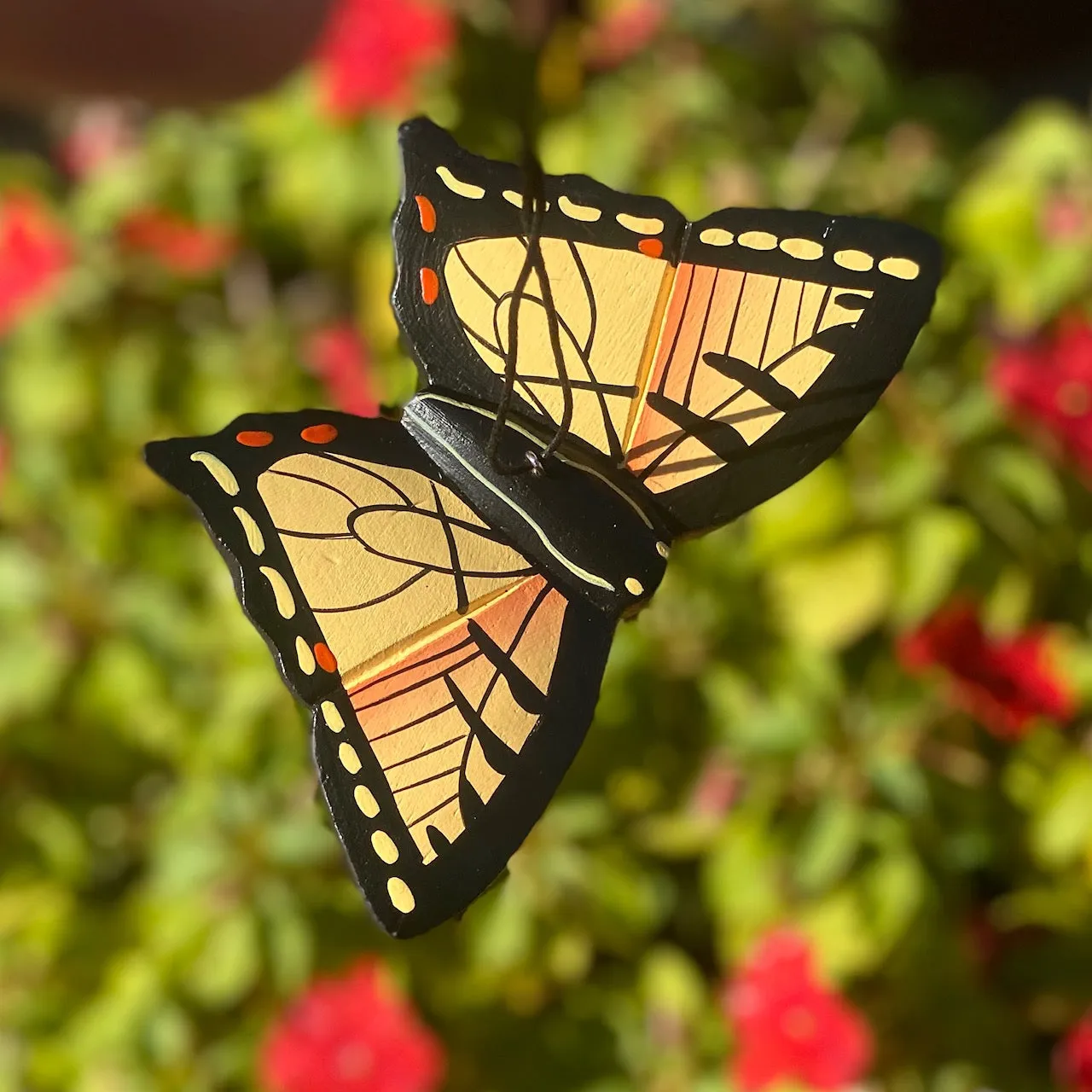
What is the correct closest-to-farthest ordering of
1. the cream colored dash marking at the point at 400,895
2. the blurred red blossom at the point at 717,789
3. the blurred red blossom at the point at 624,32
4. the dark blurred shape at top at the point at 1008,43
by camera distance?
1. the cream colored dash marking at the point at 400,895
2. the blurred red blossom at the point at 717,789
3. the blurred red blossom at the point at 624,32
4. the dark blurred shape at top at the point at 1008,43

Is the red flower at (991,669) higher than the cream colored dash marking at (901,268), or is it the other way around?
the cream colored dash marking at (901,268)

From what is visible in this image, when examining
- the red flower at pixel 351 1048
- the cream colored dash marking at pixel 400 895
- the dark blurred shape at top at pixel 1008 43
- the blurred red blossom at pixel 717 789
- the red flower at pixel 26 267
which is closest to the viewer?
the cream colored dash marking at pixel 400 895

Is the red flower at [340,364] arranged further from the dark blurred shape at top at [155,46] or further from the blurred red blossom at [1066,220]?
the blurred red blossom at [1066,220]

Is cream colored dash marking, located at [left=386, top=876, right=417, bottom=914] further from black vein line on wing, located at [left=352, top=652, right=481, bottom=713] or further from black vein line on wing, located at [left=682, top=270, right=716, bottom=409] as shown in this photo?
black vein line on wing, located at [left=682, top=270, right=716, bottom=409]

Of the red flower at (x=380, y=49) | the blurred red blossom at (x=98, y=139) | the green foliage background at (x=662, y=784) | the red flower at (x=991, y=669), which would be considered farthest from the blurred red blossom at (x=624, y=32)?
the red flower at (x=991, y=669)

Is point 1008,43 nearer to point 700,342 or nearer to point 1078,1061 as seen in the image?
point 1078,1061

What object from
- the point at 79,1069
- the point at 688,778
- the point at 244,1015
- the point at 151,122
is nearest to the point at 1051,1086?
the point at 688,778

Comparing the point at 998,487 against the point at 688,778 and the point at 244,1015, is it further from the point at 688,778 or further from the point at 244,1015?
the point at 244,1015
